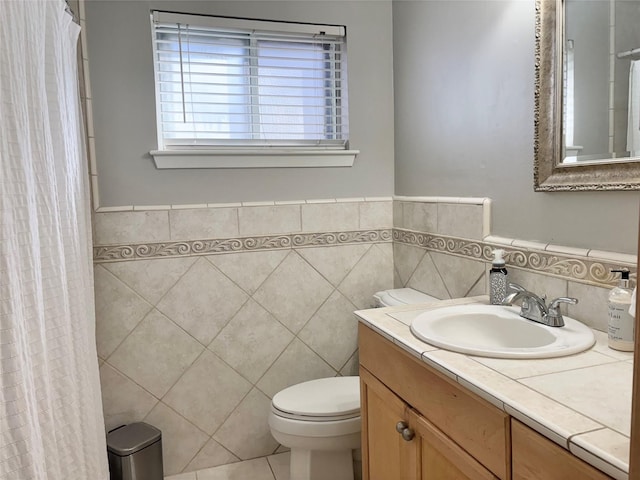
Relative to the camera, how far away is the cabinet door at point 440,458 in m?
1.07

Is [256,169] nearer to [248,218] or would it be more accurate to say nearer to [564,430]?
[248,218]

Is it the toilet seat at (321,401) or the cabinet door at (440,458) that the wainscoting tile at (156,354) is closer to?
the toilet seat at (321,401)

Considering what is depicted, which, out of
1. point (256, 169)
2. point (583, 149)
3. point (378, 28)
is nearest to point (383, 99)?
point (378, 28)

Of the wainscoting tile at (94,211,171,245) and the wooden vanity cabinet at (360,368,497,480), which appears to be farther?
the wainscoting tile at (94,211,171,245)

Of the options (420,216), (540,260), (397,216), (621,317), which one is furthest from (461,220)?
(621,317)

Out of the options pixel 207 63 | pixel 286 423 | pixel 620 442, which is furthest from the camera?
pixel 207 63

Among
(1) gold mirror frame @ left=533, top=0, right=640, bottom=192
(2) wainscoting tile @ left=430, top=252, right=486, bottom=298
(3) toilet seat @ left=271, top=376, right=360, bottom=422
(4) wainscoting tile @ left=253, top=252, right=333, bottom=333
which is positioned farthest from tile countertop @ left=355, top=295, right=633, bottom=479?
(4) wainscoting tile @ left=253, top=252, right=333, bottom=333

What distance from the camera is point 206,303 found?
2.24m

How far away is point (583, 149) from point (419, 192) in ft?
2.97

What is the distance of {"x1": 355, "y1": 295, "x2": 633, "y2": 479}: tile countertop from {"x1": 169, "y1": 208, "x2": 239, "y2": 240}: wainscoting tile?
3.77 feet

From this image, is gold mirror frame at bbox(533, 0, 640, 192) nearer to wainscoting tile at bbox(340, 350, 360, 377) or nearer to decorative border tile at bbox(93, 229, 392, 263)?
decorative border tile at bbox(93, 229, 392, 263)

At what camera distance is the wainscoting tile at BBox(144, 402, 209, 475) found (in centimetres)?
222

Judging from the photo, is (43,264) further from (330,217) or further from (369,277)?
(369,277)

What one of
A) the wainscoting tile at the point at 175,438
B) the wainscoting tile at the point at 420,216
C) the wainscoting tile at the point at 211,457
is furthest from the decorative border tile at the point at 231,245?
the wainscoting tile at the point at 211,457
